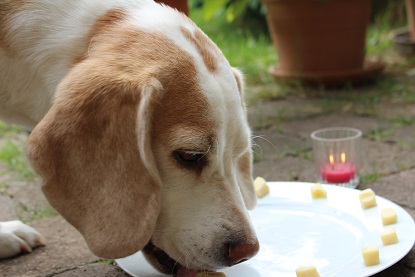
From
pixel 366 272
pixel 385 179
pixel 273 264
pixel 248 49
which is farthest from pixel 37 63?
pixel 248 49

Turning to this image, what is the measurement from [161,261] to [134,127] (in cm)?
53

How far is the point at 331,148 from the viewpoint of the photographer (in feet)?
10.3

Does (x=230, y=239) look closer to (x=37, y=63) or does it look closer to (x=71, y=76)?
(x=71, y=76)

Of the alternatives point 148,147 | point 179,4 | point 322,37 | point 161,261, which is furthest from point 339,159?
point 322,37

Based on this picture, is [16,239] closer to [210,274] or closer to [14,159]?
[210,274]

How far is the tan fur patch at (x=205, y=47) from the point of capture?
1.93 m

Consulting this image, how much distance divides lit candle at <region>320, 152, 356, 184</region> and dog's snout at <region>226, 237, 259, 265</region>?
4.12 feet

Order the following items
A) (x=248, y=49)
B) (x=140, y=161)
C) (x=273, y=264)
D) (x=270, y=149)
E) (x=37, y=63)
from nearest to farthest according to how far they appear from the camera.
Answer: (x=140, y=161) → (x=37, y=63) → (x=273, y=264) → (x=270, y=149) → (x=248, y=49)

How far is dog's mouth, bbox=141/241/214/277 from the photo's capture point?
6.90ft

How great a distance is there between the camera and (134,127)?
179 cm

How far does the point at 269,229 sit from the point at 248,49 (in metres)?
3.87

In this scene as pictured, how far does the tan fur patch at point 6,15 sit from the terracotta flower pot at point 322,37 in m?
3.13

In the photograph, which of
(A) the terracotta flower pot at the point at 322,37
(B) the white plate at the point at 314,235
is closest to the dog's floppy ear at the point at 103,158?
(B) the white plate at the point at 314,235

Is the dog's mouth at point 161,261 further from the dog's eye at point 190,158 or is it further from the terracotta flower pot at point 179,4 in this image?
the terracotta flower pot at point 179,4
